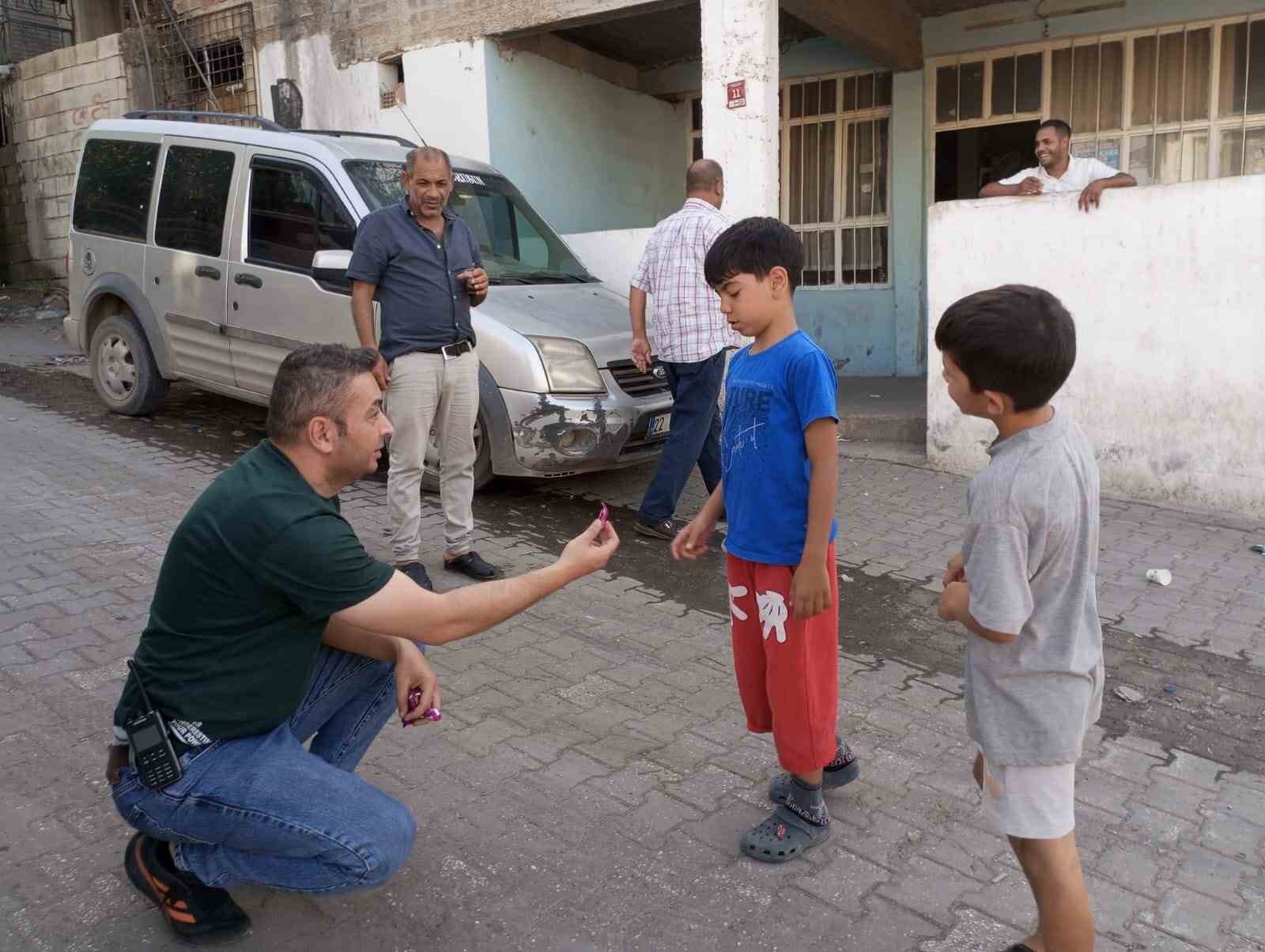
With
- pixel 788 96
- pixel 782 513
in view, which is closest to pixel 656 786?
pixel 782 513

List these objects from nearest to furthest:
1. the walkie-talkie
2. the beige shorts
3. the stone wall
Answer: the beige shorts < the walkie-talkie < the stone wall

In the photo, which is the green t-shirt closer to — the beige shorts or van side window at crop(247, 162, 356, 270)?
the beige shorts

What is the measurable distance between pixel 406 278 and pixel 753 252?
239 centimetres

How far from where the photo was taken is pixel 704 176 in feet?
18.0

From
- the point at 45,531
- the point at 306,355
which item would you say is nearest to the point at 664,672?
the point at 306,355

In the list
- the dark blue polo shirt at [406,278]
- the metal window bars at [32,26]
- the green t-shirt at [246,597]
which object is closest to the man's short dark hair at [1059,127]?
the dark blue polo shirt at [406,278]

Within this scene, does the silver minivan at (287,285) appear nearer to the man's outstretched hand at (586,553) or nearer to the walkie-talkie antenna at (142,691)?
the man's outstretched hand at (586,553)

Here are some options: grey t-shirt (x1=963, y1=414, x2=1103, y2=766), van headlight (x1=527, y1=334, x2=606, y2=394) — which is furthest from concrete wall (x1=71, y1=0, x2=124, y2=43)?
grey t-shirt (x1=963, y1=414, x2=1103, y2=766)

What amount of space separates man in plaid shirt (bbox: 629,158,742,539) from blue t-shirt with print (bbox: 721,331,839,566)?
2.67m

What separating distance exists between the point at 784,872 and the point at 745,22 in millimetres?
6273

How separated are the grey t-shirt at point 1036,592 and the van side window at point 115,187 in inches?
275

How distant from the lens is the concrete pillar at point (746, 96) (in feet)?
24.0

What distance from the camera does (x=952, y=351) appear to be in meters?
2.11

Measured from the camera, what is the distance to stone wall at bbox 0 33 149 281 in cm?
1226
